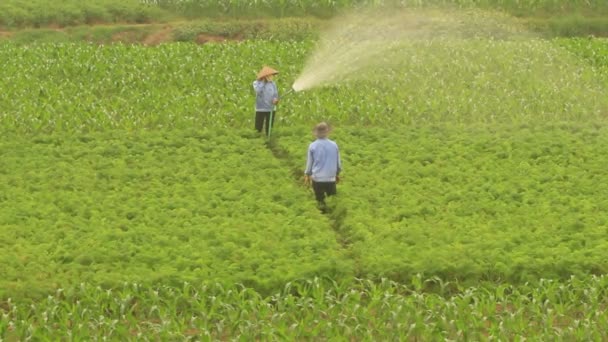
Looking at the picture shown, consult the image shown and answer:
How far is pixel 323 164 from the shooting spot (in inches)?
747

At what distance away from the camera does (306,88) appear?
26.9m

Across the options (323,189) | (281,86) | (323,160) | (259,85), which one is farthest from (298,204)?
(281,86)

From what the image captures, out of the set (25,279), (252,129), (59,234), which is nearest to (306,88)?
(252,129)

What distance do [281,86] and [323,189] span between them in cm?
879

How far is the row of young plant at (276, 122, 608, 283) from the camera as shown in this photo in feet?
54.3

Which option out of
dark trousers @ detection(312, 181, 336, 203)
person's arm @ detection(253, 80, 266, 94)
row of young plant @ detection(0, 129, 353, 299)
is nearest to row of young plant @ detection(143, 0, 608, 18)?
person's arm @ detection(253, 80, 266, 94)

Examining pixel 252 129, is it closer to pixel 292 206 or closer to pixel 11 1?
pixel 292 206

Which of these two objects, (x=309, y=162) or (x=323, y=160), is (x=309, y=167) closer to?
(x=309, y=162)

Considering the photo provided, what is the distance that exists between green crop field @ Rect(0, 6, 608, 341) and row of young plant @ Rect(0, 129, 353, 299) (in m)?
0.04

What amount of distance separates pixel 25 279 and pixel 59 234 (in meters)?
1.78

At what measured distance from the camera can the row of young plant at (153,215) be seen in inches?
641

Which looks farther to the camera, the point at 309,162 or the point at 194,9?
the point at 194,9

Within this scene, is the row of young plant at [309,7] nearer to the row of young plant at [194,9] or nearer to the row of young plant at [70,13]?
the row of young plant at [194,9]

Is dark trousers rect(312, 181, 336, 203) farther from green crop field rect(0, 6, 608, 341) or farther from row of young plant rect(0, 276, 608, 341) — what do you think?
row of young plant rect(0, 276, 608, 341)
